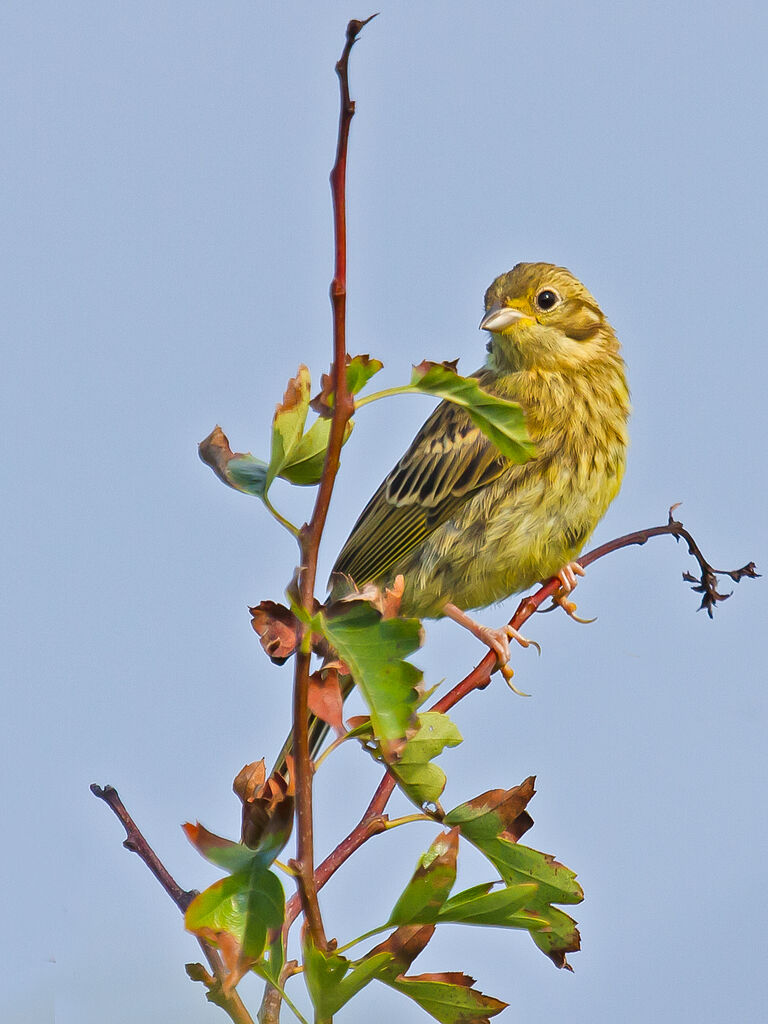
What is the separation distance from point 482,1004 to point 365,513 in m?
3.19

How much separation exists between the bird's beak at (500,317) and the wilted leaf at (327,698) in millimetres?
3039

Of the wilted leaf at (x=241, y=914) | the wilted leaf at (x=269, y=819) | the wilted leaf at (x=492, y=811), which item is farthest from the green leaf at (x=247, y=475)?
the wilted leaf at (x=492, y=811)

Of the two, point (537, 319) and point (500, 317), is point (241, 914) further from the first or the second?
point (537, 319)

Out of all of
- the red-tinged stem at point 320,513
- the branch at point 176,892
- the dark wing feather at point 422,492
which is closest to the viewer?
the red-tinged stem at point 320,513

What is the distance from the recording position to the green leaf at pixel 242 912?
1.69m

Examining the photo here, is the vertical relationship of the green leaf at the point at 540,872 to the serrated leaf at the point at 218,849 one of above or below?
above

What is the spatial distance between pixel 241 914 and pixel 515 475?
2.94m

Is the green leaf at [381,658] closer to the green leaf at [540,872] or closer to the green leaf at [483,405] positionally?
the green leaf at [483,405]

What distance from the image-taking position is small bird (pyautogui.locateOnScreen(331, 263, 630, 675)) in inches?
174

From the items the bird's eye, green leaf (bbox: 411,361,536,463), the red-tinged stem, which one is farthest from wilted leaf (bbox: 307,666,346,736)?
the bird's eye

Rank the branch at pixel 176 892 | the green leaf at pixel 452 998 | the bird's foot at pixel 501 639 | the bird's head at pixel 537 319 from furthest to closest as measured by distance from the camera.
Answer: the bird's head at pixel 537 319 → the bird's foot at pixel 501 639 → the green leaf at pixel 452 998 → the branch at pixel 176 892

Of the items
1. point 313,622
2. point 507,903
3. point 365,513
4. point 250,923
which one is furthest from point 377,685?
point 365,513

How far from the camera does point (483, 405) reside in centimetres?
185

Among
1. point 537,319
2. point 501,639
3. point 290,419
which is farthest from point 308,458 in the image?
point 537,319
